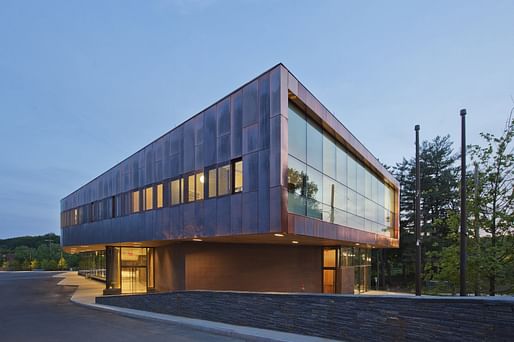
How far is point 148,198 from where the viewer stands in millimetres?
22672

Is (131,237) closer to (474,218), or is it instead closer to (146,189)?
(146,189)

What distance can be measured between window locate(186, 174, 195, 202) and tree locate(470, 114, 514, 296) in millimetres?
11674

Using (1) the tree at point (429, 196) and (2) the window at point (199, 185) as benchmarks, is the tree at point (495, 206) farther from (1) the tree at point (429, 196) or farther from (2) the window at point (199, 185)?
(1) the tree at point (429, 196)

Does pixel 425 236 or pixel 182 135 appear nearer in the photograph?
pixel 182 135

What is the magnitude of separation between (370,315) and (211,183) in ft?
30.7

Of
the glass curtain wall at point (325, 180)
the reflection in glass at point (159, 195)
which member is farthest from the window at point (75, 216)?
the glass curtain wall at point (325, 180)

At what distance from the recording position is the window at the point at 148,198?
2234 centimetres

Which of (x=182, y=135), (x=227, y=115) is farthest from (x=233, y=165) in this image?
(x=182, y=135)

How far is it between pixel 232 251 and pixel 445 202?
33768 millimetres

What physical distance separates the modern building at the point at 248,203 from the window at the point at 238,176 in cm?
4

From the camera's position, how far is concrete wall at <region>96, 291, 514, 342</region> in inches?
300

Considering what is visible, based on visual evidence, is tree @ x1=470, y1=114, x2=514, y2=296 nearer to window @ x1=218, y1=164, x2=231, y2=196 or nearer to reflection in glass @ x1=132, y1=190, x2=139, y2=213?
window @ x1=218, y1=164, x2=231, y2=196

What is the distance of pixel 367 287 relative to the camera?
3400 centimetres

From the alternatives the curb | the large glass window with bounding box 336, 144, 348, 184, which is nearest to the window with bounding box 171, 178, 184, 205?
the curb
